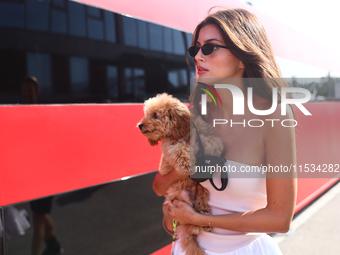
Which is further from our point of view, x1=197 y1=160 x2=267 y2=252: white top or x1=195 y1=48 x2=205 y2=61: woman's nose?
x1=195 y1=48 x2=205 y2=61: woman's nose

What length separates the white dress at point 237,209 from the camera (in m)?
1.31

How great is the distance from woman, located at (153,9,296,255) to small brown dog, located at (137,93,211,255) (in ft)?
0.17

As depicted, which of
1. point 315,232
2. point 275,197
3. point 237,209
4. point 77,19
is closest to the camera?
point 275,197

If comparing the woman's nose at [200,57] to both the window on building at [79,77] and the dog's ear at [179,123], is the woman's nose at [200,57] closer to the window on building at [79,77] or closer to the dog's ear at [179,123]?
the dog's ear at [179,123]

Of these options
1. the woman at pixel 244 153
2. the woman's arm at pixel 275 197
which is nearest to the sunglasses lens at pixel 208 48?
the woman at pixel 244 153

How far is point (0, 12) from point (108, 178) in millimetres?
1359

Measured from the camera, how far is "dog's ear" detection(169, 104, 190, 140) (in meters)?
1.48

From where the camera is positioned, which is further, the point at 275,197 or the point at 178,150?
the point at 178,150

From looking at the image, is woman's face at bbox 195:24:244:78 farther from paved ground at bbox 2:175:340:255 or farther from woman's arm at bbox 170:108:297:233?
paved ground at bbox 2:175:340:255

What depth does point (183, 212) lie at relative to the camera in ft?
4.51

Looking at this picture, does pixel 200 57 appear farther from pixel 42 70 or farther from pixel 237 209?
pixel 42 70

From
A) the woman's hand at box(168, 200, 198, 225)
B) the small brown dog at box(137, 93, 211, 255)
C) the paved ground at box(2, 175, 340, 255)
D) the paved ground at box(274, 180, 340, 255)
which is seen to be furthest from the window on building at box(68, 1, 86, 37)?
the paved ground at box(274, 180, 340, 255)

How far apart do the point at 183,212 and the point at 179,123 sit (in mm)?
501

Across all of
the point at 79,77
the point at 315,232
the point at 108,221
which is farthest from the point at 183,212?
the point at 315,232
